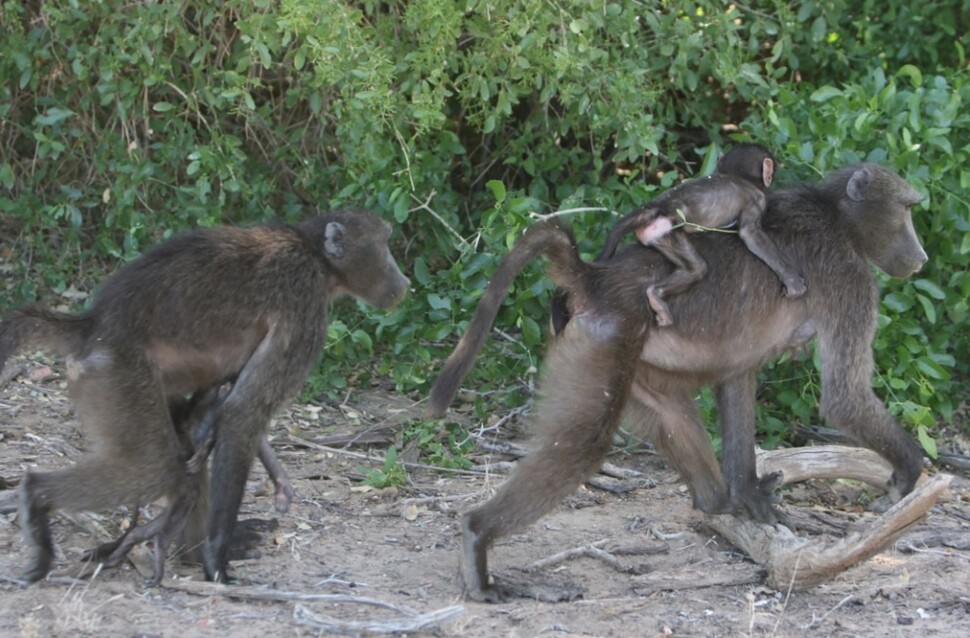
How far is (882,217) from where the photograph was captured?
507 centimetres

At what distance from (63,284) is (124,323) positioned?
307cm

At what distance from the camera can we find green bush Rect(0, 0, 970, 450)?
5.85 meters

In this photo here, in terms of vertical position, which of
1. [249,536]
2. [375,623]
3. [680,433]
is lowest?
[249,536]

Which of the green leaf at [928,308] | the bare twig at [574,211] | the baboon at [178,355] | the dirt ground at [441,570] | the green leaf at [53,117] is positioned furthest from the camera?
the green leaf at [53,117]

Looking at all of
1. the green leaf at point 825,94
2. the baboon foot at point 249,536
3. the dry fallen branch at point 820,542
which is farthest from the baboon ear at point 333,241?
the green leaf at point 825,94

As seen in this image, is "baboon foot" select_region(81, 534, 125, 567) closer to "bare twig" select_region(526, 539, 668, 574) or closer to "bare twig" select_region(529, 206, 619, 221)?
"bare twig" select_region(526, 539, 668, 574)

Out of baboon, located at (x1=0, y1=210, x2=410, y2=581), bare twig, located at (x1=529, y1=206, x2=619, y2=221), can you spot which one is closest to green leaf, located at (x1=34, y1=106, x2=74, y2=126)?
baboon, located at (x1=0, y1=210, x2=410, y2=581)

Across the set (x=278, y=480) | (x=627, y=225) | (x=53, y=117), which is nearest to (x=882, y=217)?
(x=627, y=225)

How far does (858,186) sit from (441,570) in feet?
Answer: 6.75

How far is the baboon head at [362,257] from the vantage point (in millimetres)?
4879

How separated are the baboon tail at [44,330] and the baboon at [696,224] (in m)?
1.80

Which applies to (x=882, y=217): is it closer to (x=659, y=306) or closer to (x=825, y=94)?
(x=659, y=306)

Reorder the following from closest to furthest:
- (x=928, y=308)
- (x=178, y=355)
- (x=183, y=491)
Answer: (x=183, y=491), (x=178, y=355), (x=928, y=308)

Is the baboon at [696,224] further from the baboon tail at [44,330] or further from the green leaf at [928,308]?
the baboon tail at [44,330]
